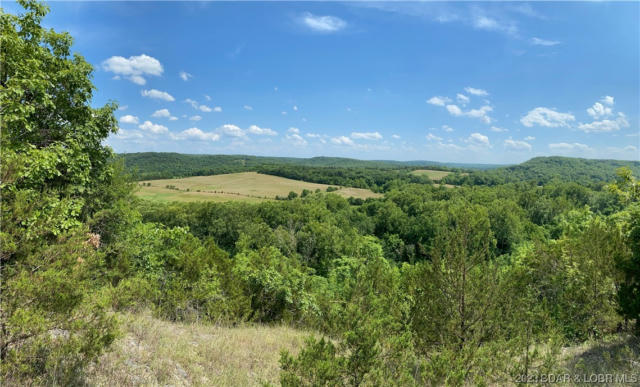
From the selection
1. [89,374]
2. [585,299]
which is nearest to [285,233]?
[585,299]

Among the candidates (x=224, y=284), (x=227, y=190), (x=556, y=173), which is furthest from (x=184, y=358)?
(x=556, y=173)

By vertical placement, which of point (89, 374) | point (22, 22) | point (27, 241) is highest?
point (22, 22)

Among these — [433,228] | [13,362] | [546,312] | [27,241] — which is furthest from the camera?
[433,228]

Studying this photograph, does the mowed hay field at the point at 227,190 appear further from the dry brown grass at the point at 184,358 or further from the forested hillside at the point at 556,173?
the dry brown grass at the point at 184,358

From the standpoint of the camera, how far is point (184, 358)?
5766 mm

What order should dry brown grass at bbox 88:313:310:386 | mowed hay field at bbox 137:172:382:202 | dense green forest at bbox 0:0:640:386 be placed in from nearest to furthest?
dense green forest at bbox 0:0:640:386, dry brown grass at bbox 88:313:310:386, mowed hay field at bbox 137:172:382:202

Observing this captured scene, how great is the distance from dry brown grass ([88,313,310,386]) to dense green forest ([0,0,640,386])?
693 mm

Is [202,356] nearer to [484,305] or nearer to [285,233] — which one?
[484,305]

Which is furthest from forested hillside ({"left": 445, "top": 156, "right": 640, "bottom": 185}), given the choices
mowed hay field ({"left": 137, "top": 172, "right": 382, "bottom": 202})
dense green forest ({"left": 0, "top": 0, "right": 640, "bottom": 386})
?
dense green forest ({"left": 0, "top": 0, "right": 640, "bottom": 386})

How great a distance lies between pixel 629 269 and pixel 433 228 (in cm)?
4587

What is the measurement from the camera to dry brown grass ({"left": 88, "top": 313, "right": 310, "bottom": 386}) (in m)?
4.84

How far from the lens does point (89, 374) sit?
446 cm

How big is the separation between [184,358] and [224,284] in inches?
242

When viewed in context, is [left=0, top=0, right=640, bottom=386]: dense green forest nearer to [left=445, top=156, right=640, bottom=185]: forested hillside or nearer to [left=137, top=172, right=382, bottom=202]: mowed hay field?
[left=137, top=172, right=382, bottom=202]: mowed hay field
